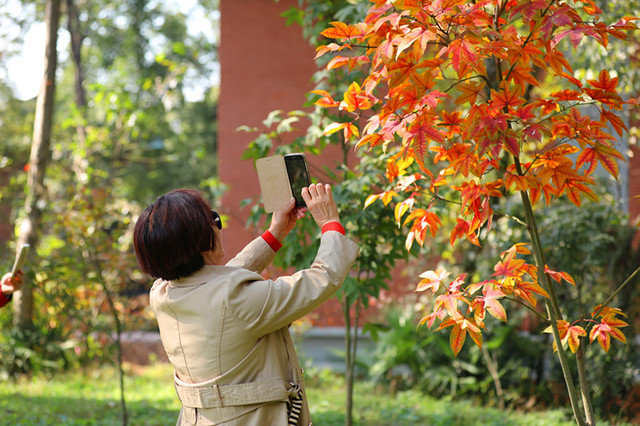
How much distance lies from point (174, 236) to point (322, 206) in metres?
0.46

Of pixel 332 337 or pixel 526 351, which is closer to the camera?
pixel 526 351

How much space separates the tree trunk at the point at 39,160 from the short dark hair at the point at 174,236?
5372 mm

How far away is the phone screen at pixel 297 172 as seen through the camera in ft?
6.99

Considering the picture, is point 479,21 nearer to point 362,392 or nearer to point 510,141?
point 510,141

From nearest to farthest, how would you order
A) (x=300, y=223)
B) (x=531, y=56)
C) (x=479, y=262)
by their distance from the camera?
(x=531, y=56)
(x=300, y=223)
(x=479, y=262)

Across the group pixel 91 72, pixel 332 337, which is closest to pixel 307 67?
pixel 332 337

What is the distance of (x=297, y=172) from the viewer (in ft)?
7.00

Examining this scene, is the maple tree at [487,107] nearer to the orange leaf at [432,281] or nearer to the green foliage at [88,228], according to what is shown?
the orange leaf at [432,281]

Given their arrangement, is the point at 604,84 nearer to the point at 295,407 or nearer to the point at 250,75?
the point at 295,407

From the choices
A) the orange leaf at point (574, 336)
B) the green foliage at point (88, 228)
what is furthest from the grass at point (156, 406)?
the orange leaf at point (574, 336)

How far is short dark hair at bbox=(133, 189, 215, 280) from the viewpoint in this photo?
184 cm

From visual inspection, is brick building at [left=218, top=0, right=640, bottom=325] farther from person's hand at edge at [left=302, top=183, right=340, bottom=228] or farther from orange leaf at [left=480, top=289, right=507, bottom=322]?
person's hand at edge at [left=302, top=183, right=340, bottom=228]

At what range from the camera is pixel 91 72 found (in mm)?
21797

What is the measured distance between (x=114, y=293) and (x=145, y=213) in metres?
4.82
